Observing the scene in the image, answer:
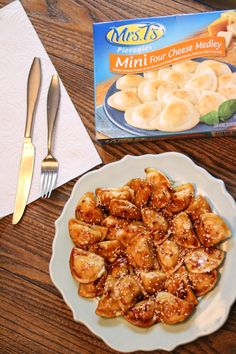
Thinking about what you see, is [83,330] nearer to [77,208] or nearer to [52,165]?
[77,208]

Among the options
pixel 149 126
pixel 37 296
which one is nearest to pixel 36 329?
pixel 37 296

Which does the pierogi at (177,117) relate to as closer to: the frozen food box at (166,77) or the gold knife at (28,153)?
the frozen food box at (166,77)

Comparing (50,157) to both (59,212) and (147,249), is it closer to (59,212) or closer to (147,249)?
(59,212)

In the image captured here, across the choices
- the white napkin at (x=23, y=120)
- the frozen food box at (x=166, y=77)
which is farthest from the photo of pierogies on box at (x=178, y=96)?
the white napkin at (x=23, y=120)

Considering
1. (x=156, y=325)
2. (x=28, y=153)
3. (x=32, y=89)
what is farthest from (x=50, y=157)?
(x=156, y=325)

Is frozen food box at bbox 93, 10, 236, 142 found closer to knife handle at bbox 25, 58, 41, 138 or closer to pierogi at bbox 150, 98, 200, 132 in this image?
pierogi at bbox 150, 98, 200, 132

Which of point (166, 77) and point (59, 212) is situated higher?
point (166, 77)
